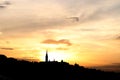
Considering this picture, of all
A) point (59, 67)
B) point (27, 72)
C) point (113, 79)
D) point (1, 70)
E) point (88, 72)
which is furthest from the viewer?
point (113, 79)

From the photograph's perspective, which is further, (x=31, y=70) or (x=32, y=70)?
(x=32, y=70)

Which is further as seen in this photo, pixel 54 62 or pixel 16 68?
pixel 54 62

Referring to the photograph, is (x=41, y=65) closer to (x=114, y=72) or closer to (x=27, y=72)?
(x=27, y=72)

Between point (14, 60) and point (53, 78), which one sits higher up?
point (14, 60)

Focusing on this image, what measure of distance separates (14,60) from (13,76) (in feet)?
23.6

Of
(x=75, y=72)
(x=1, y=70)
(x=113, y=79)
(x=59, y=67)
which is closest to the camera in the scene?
(x=1, y=70)

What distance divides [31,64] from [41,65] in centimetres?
169

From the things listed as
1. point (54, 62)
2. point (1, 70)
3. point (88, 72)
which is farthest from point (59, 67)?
point (88, 72)

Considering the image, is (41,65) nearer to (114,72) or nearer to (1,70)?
(1,70)

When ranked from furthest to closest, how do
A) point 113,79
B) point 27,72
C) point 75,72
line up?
point 113,79, point 75,72, point 27,72

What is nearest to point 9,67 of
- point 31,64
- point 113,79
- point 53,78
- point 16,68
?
point 16,68

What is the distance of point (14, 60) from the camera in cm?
5006

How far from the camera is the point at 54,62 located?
163 feet

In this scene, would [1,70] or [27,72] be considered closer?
[1,70]
